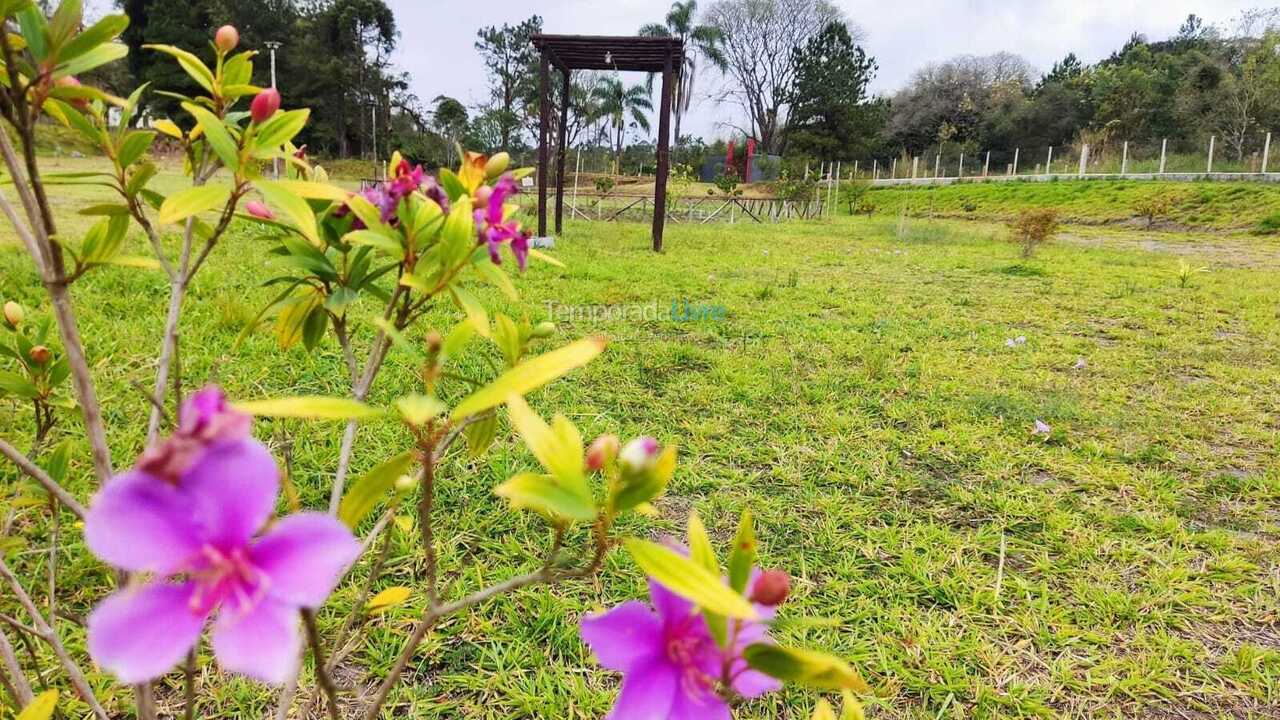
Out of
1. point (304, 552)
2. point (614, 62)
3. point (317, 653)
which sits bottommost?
point (317, 653)

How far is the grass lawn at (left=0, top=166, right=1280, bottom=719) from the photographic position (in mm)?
1025

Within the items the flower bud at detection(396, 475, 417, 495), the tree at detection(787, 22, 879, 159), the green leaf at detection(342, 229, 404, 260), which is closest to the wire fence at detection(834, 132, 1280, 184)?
the tree at detection(787, 22, 879, 159)

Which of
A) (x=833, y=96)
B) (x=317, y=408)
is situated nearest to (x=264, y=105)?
(x=317, y=408)

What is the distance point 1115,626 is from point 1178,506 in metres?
0.55

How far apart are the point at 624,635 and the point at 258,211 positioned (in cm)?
45

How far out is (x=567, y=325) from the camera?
2779mm

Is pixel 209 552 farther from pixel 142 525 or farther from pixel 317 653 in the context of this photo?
pixel 317 653

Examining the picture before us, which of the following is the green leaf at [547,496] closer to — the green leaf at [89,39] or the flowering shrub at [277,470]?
the flowering shrub at [277,470]

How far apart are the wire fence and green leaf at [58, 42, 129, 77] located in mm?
14009

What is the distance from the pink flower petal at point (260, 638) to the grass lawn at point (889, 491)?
24 cm

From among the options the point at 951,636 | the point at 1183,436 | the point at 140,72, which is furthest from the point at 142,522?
the point at 140,72

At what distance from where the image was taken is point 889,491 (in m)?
1.57

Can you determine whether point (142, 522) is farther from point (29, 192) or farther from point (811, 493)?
point (811, 493)

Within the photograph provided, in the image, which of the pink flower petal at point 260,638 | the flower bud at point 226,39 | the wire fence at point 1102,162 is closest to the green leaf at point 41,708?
the pink flower petal at point 260,638
